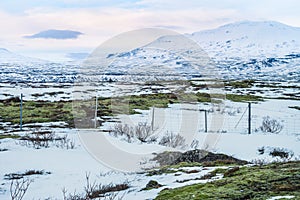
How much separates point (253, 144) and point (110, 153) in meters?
5.33

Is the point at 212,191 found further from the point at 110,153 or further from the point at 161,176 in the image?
the point at 110,153

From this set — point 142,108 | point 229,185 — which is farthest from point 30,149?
point 142,108

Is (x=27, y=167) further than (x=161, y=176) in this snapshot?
Yes

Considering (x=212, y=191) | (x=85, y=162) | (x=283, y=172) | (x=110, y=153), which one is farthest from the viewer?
(x=110, y=153)

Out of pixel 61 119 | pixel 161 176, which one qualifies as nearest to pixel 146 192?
pixel 161 176

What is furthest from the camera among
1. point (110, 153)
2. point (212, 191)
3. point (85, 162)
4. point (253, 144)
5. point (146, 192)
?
point (253, 144)

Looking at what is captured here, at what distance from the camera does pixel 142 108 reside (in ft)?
95.2

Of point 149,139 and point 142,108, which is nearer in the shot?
point 149,139

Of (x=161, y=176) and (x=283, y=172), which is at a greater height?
(x=283, y=172)

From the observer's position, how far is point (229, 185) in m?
4.01

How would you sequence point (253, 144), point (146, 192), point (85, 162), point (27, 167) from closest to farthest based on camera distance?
point (146, 192) < point (27, 167) < point (85, 162) < point (253, 144)

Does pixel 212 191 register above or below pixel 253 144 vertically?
above

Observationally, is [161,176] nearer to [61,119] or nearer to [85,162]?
[85,162]

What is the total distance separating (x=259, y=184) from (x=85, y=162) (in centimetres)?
561
